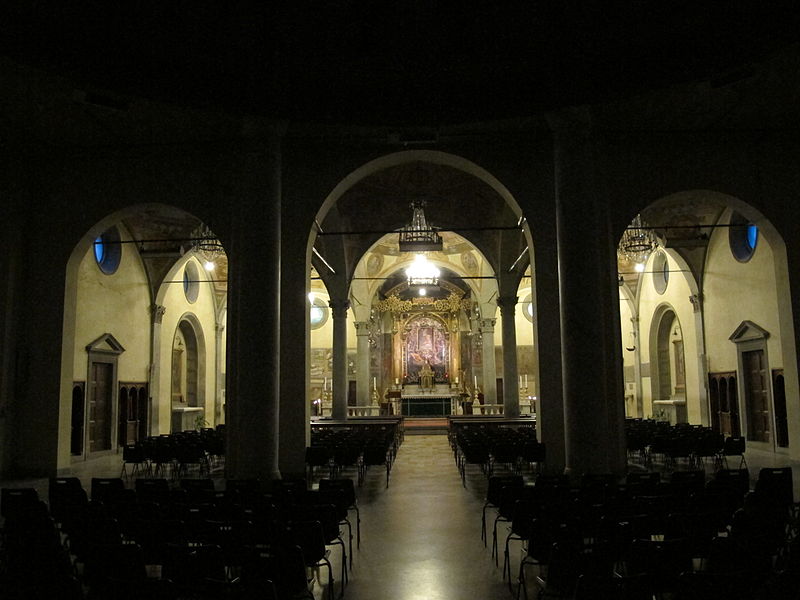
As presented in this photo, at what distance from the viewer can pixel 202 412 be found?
27.2 m

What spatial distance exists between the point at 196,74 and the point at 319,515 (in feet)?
28.6

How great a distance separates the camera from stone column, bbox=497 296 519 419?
2291 centimetres

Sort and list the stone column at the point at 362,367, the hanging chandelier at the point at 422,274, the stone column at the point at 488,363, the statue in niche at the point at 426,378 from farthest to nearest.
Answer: the statue in niche at the point at 426,378
the stone column at the point at 362,367
the stone column at the point at 488,363
the hanging chandelier at the point at 422,274

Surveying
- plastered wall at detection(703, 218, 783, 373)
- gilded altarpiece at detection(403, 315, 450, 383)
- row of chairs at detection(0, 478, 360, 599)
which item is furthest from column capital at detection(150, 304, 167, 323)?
gilded altarpiece at detection(403, 315, 450, 383)

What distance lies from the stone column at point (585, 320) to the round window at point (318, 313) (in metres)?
25.7

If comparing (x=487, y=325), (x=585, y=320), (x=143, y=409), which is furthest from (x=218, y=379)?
(x=585, y=320)

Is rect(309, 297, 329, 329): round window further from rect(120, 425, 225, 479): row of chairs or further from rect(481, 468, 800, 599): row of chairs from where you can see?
rect(481, 468, 800, 599): row of chairs

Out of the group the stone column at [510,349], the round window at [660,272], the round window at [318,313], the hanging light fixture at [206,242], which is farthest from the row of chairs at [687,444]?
the round window at [318,313]

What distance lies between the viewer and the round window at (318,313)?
123ft

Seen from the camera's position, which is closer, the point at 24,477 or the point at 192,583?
the point at 192,583

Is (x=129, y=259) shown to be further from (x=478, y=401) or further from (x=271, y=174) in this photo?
(x=478, y=401)

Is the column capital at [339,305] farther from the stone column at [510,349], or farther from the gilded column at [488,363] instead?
the gilded column at [488,363]

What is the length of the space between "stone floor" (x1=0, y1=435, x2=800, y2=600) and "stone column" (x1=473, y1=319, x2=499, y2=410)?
16274 millimetres

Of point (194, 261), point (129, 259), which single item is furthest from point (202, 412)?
point (129, 259)
